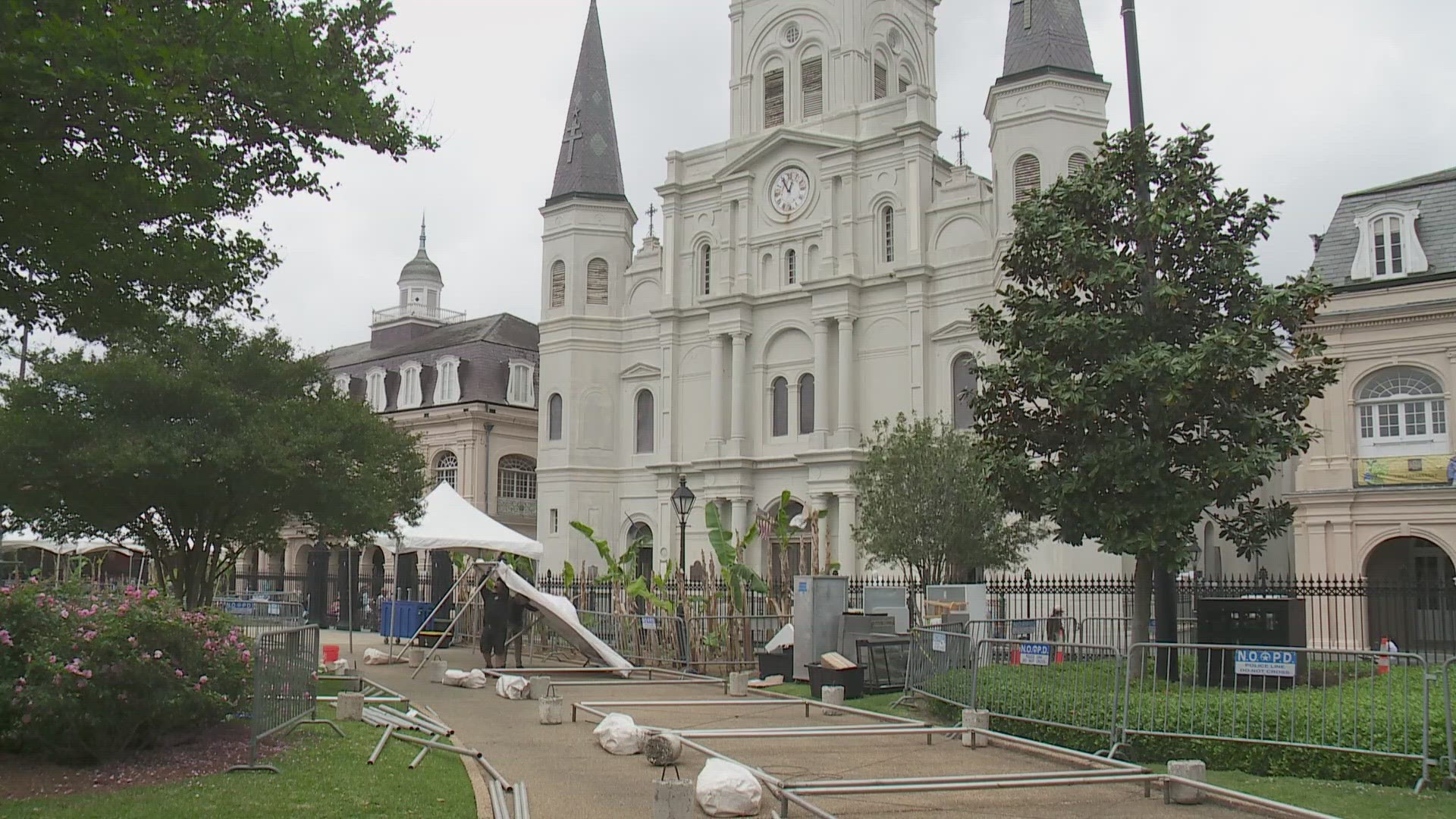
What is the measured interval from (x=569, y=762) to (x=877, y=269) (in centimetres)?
3131

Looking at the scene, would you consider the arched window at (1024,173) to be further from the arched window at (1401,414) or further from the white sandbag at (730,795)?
the white sandbag at (730,795)

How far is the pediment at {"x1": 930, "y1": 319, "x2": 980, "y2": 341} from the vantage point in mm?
39156

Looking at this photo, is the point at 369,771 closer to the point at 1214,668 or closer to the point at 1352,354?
the point at 1214,668

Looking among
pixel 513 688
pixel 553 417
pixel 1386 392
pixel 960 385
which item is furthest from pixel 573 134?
pixel 513 688

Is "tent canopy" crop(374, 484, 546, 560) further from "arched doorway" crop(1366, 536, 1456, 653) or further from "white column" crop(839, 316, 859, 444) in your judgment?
"arched doorway" crop(1366, 536, 1456, 653)

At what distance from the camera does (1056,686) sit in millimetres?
13492

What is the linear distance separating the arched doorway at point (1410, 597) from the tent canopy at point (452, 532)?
17084 mm

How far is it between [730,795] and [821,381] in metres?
32.6

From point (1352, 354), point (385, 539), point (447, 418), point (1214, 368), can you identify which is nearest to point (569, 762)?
point (1214, 368)

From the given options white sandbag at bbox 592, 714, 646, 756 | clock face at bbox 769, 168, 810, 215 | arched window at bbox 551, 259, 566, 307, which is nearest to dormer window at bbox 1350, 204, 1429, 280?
clock face at bbox 769, 168, 810, 215

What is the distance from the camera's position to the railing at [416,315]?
6581cm

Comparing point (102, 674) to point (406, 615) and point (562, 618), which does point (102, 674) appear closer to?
point (562, 618)

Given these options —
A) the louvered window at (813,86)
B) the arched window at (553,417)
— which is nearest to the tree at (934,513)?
the louvered window at (813,86)

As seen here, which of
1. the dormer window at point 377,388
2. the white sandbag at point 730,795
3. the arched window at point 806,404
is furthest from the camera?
the dormer window at point 377,388
